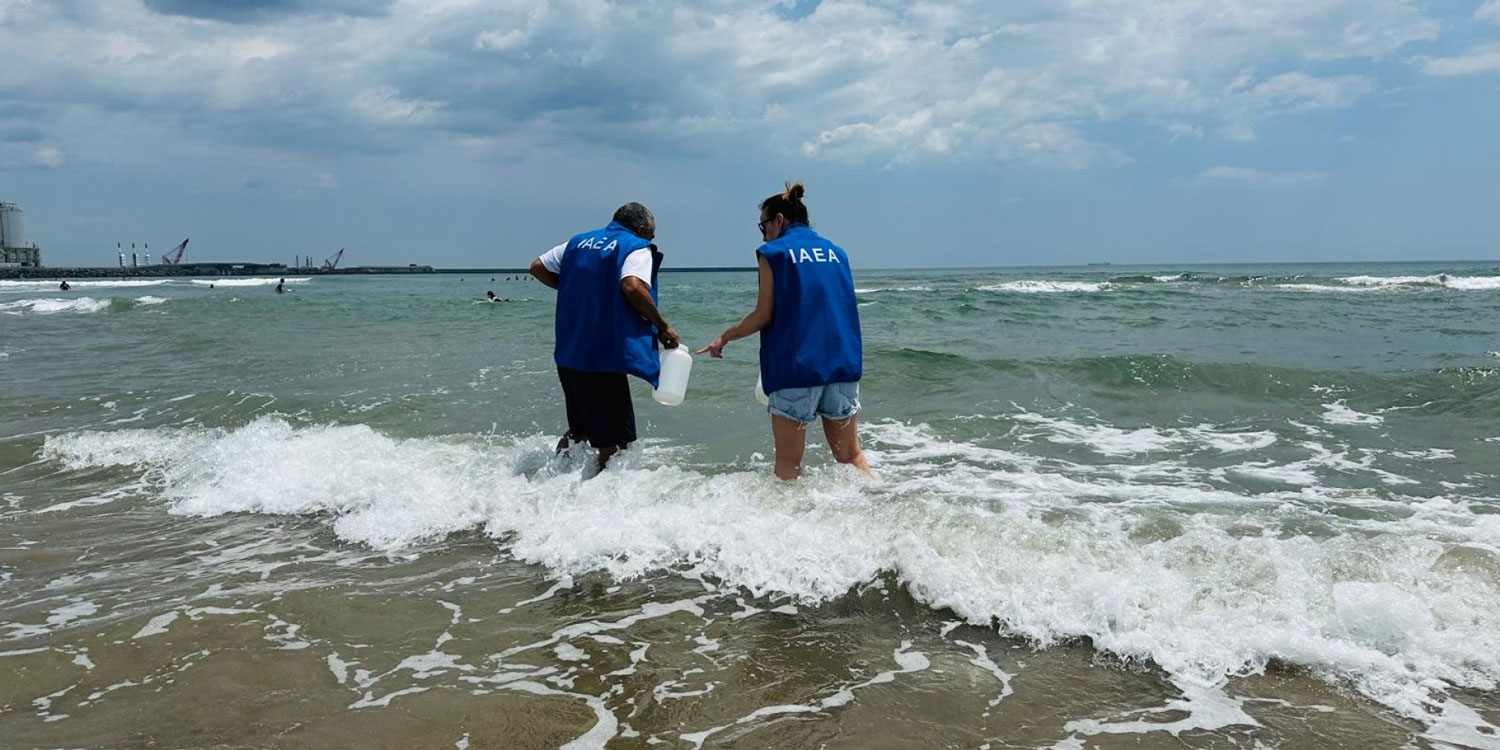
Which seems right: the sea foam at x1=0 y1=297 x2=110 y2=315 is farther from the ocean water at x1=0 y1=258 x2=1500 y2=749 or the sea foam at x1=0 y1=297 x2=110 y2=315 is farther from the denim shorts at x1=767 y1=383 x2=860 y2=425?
the denim shorts at x1=767 y1=383 x2=860 y2=425

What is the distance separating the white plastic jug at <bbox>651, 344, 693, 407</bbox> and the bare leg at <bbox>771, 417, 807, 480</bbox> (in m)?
0.79

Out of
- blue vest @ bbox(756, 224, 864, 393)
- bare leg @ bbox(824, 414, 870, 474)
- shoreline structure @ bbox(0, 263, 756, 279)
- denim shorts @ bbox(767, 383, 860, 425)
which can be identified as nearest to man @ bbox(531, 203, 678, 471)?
blue vest @ bbox(756, 224, 864, 393)

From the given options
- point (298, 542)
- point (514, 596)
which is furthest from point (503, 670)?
point (298, 542)

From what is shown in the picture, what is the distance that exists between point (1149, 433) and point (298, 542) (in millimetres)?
7128

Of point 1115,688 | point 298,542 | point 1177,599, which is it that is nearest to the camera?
point 1115,688

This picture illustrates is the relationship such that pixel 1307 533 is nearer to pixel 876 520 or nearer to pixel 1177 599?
pixel 1177 599

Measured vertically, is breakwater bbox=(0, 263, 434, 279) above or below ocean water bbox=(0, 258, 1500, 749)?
above

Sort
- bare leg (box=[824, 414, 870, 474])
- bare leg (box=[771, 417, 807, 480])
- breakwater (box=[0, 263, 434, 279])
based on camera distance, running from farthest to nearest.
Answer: breakwater (box=[0, 263, 434, 279])
bare leg (box=[824, 414, 870, 474])
bare leg (box=[771, 417, 807, 480])

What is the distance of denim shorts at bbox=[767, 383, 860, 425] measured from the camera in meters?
5.10

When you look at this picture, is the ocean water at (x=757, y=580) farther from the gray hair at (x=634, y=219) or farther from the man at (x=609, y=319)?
the gray hair at (x=634, y=219)

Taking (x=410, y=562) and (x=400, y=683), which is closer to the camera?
(x=400, y=683)

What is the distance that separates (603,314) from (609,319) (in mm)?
50

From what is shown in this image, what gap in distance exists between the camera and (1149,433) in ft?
26.6

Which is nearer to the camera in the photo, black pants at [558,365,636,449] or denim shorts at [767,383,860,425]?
denim shorts at [767,383,860,425]
